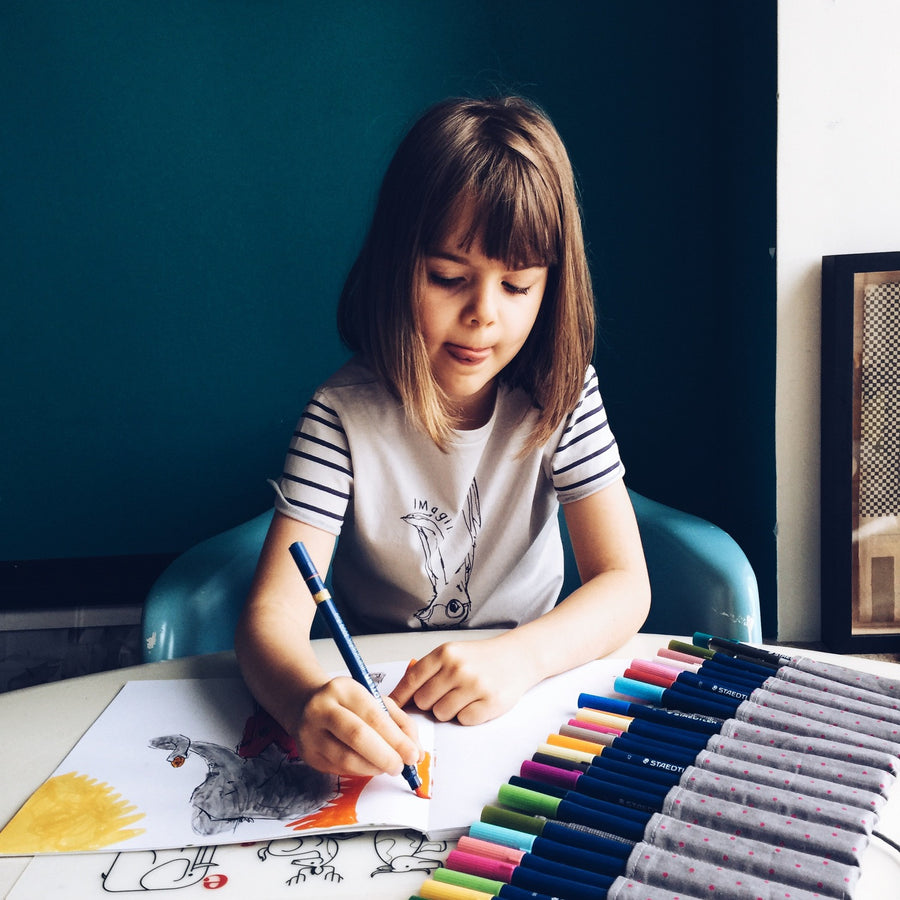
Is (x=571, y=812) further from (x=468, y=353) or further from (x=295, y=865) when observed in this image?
(x=468, y=353)

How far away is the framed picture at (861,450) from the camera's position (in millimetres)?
1445

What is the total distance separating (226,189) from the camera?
1.66 m

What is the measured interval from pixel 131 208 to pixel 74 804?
54.4 inches

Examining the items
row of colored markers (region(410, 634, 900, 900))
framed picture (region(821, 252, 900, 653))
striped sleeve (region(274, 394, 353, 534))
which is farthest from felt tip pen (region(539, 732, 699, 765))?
framed picture (region(821, 252, 900, 653))

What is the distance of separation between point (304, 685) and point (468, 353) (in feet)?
1.13

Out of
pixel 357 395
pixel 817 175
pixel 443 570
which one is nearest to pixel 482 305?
pixel 357 395

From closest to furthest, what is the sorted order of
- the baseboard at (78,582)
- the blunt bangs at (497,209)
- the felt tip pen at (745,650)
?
the felt tip pen at (745,650), the blunt bangs at (497,209), the baseboard at (78,582)

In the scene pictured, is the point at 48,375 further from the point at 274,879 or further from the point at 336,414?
the point at 274,879

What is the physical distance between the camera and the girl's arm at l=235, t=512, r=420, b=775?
0.51 metres

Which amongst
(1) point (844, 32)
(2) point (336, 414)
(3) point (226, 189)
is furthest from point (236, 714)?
(1) point (844, 32)

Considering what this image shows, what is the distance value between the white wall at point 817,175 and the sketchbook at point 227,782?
104 cm

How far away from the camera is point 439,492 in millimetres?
907

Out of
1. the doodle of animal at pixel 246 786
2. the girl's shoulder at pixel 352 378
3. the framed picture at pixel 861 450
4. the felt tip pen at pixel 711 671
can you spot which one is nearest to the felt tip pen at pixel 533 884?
the doodle of animal at pixel 246 786

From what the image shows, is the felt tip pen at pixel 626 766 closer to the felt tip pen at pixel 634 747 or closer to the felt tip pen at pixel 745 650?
the felt tip pen at pixel 634 747
